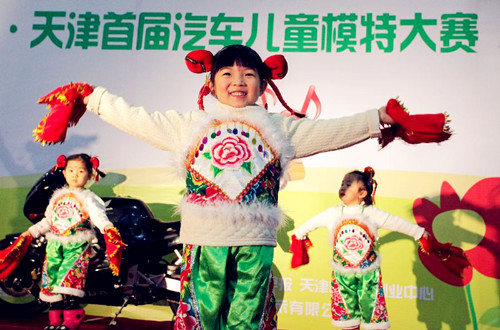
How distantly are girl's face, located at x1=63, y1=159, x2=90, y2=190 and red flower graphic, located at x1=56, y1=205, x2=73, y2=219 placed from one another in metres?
0.15

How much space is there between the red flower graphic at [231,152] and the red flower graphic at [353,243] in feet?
5.16

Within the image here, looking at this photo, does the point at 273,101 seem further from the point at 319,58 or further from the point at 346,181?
the point at 346,181

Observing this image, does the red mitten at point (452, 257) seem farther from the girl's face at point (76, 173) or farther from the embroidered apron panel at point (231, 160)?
the girl's face at point (76, 173)

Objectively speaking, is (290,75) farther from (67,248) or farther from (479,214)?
(67,248)

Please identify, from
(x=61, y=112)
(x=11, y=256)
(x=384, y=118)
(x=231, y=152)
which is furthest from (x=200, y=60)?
(x=11, y=256)

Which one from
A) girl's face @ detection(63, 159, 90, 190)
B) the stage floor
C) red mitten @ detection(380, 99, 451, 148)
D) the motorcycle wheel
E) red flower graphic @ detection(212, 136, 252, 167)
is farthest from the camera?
the motorcycle wheel

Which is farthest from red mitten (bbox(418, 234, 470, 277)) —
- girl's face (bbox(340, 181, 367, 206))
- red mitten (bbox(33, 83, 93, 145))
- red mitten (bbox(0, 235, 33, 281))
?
red mitten (bbox(0, 235, 33, 281))

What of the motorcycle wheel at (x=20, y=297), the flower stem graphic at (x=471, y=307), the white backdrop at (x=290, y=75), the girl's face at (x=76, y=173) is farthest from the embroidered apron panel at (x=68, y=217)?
the flower stem graphic at (x=471, y=307)

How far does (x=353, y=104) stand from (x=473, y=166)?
0.86 metres

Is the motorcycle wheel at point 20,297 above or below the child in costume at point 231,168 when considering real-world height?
below

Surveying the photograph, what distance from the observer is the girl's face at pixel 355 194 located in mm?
3264

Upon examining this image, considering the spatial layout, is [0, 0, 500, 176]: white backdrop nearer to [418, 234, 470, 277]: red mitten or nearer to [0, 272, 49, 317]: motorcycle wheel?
[0, 272, 49, 317]: motorcycle wheel

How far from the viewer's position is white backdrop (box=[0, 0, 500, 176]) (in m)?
3.71

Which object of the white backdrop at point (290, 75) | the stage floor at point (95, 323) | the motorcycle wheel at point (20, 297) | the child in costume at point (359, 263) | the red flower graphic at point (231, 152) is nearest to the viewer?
the red flower graphic at point (231, 152)
